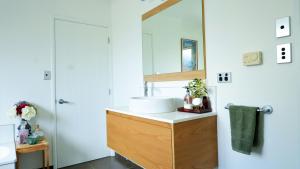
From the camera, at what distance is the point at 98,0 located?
306 cm

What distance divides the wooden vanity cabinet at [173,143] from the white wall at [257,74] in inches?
4.8

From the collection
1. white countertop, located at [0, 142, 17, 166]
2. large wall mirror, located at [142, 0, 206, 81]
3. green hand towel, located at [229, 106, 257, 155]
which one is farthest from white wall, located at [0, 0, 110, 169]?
green hand towel, located at [229, 106, 257, 155]

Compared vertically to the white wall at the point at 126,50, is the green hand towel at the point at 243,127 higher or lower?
lower

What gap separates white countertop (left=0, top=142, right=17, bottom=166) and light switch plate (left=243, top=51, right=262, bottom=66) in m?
2.11

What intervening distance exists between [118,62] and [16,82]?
135 cm

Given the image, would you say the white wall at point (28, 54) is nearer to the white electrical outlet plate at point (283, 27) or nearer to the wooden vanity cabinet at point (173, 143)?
the wooden vanity cabinet at point (173, 143)

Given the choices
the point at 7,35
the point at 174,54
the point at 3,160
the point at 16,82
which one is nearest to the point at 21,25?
the point at 7,35

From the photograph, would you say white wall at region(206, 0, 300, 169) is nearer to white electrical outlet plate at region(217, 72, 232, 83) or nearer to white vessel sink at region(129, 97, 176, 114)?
white electrical outlet plate at region(217, 72, 232, 83)

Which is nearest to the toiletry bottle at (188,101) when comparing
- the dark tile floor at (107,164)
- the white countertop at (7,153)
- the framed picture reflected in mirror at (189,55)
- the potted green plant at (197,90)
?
the potted green plant at (197,90)

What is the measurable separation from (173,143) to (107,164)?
5.90 ft

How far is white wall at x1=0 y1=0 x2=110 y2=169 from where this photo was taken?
2369 millimetres

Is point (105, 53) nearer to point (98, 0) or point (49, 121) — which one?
point (98, 0)

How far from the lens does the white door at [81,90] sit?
8.96 ft

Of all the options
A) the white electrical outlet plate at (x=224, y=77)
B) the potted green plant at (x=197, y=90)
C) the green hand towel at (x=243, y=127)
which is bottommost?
the green hand towel at (x=243, y=127)
